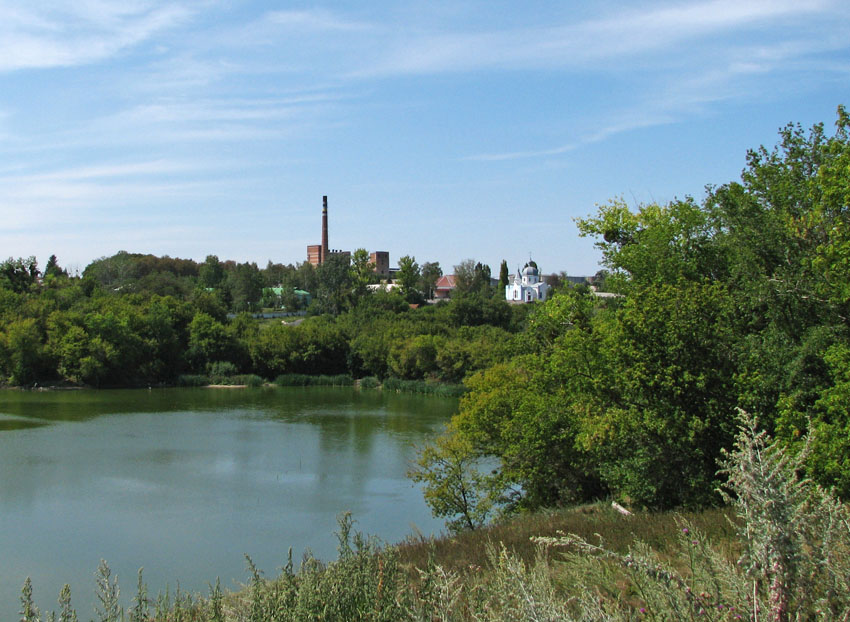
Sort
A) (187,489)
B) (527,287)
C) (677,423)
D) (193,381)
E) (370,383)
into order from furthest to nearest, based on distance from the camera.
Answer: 1. (527,287)
2. (370,383)
3. (193,381)
4. (187,489)
5. (677,423)

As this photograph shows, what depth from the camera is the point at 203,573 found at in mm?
13977

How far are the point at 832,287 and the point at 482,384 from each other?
30.0 feet

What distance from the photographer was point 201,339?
49531 mm

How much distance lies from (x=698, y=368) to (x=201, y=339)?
4182cm

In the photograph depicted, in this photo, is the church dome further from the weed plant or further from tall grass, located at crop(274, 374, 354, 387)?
the weed plant

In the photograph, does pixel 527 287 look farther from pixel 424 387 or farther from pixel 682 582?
pixel 682 582

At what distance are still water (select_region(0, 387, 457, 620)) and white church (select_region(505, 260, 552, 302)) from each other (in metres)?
47.5

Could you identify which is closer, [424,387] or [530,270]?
[424,387]

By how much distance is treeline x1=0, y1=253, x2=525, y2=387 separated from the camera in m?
44.8

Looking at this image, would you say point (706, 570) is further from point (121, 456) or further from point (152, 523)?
point (121, 456)

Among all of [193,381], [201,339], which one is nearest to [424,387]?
[193,381]

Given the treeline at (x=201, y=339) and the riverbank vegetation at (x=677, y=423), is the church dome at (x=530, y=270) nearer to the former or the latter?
the treeline at (x=201, y=339)

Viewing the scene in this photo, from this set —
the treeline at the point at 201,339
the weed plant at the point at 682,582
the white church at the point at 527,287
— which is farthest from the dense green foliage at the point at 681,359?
the white church at the point at 527,287

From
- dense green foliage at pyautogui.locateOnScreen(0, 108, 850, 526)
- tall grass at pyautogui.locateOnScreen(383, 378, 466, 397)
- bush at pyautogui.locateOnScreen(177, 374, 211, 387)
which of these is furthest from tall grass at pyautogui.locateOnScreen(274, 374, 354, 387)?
dense green foliage at pyautogui.locateOnScreen(0, 108, 850, 526)
